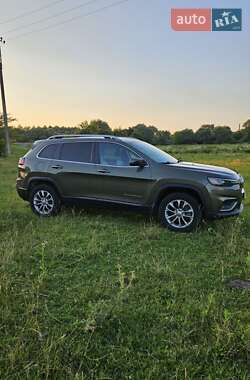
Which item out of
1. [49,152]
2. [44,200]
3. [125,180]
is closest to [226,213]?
[125,180]

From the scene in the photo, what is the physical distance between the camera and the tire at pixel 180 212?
21.9ft

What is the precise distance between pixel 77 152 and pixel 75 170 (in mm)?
413

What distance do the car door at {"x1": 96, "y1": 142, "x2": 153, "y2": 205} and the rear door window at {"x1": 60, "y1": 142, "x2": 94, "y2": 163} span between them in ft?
0.72

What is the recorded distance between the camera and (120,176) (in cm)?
715

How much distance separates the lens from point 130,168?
709cm

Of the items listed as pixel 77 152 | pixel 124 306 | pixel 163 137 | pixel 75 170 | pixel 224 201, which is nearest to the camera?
pixel 124 306

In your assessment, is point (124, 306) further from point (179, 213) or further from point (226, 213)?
point (226, 213)

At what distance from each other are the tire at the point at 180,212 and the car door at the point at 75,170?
60.7 inches

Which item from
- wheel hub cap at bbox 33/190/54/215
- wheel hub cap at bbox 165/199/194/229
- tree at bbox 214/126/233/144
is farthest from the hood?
tree at bbox 214/126/233/144

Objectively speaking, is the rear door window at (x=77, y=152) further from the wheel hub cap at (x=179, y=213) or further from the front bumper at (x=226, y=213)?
the front bumper at (x=226, y=213)

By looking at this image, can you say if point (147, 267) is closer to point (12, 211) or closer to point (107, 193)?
point (107, 193)

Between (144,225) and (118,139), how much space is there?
1.78 metres

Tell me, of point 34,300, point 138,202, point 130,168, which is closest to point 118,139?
point 130,168

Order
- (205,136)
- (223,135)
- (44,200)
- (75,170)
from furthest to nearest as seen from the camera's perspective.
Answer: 1. (223,135)
2. (205,136)
3. (44,200)
4. (75,170)
